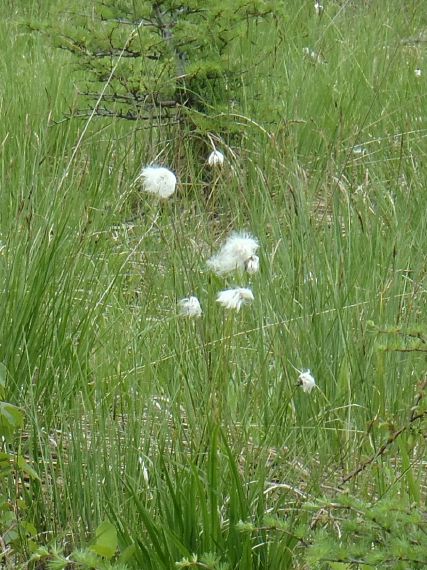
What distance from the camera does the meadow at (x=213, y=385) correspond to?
168 cm

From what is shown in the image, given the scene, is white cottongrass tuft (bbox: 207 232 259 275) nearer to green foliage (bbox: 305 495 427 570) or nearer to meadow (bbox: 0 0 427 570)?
meadow (bbox: 0 0 427 570)

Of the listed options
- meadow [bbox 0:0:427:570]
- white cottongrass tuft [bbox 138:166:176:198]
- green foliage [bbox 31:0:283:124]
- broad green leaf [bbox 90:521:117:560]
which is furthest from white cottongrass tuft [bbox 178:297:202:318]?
green foliage [bbox 31:0:283:124]

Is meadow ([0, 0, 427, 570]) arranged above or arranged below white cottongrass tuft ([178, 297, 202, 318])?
below

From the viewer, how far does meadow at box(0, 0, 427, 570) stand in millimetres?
1684

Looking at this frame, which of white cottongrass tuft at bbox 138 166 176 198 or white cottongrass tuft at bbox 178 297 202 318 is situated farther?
white cottongrass tuft at bbox 138 166 176 198

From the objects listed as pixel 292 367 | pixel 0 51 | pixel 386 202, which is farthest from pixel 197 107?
pixel 292 367

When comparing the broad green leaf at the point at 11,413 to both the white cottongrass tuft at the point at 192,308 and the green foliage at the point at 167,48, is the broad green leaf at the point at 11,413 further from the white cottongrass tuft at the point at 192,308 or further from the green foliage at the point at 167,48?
the green foliage at the point at 167,48

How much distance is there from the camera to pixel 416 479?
201 cm

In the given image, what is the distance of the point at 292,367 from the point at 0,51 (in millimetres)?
3501

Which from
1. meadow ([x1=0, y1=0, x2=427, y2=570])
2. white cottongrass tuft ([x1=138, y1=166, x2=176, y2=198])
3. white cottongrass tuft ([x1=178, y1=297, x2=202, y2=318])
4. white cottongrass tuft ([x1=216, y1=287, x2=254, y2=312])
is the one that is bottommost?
meadow ([x1=0, y1=0, x2=427, y2=570])

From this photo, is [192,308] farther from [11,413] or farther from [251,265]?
[11,413]

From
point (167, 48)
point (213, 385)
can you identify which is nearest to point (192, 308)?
point (213, 385)

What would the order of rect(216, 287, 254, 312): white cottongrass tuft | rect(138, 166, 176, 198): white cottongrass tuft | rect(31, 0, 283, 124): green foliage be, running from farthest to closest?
1. rect(31, 0, 283, 124): green foliage
2. rect(138, 166, 176, 198): white cottongrass tuft
3. rect(216, 287, 254, 312): white cottongrass tuft

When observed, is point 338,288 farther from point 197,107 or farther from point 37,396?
point 197,107
